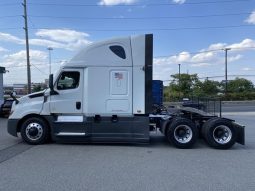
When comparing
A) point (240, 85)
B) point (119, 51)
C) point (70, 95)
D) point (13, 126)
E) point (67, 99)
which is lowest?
point (13, 126)

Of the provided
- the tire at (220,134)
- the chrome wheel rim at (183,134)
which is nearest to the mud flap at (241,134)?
the tire at (220,134)

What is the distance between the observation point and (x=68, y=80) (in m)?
11.2

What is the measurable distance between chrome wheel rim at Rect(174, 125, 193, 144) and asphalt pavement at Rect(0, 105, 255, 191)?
0.39 metres

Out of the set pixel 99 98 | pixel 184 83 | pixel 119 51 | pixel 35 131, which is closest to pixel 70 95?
pixel 99 98

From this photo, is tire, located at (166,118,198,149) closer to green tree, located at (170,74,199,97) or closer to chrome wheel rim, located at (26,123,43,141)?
chrome wheel rim, located at (26,123,43,141)

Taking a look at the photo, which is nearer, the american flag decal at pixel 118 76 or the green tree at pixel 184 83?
the american flag decal at pixel 118 76

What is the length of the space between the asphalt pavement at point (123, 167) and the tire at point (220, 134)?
0.27 metres

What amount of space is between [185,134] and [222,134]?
1183 millimetres

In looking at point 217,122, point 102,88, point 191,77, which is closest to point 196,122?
point 217,122

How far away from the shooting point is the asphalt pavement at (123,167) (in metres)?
6.42

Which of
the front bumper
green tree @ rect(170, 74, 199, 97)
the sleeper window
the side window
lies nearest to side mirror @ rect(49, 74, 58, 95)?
the side window

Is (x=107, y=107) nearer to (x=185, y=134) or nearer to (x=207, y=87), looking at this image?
(x=185, y=134)

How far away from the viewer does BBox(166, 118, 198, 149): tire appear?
10734mm

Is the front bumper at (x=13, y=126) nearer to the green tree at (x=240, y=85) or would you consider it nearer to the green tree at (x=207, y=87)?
the green tree at (x=207, y=87)
